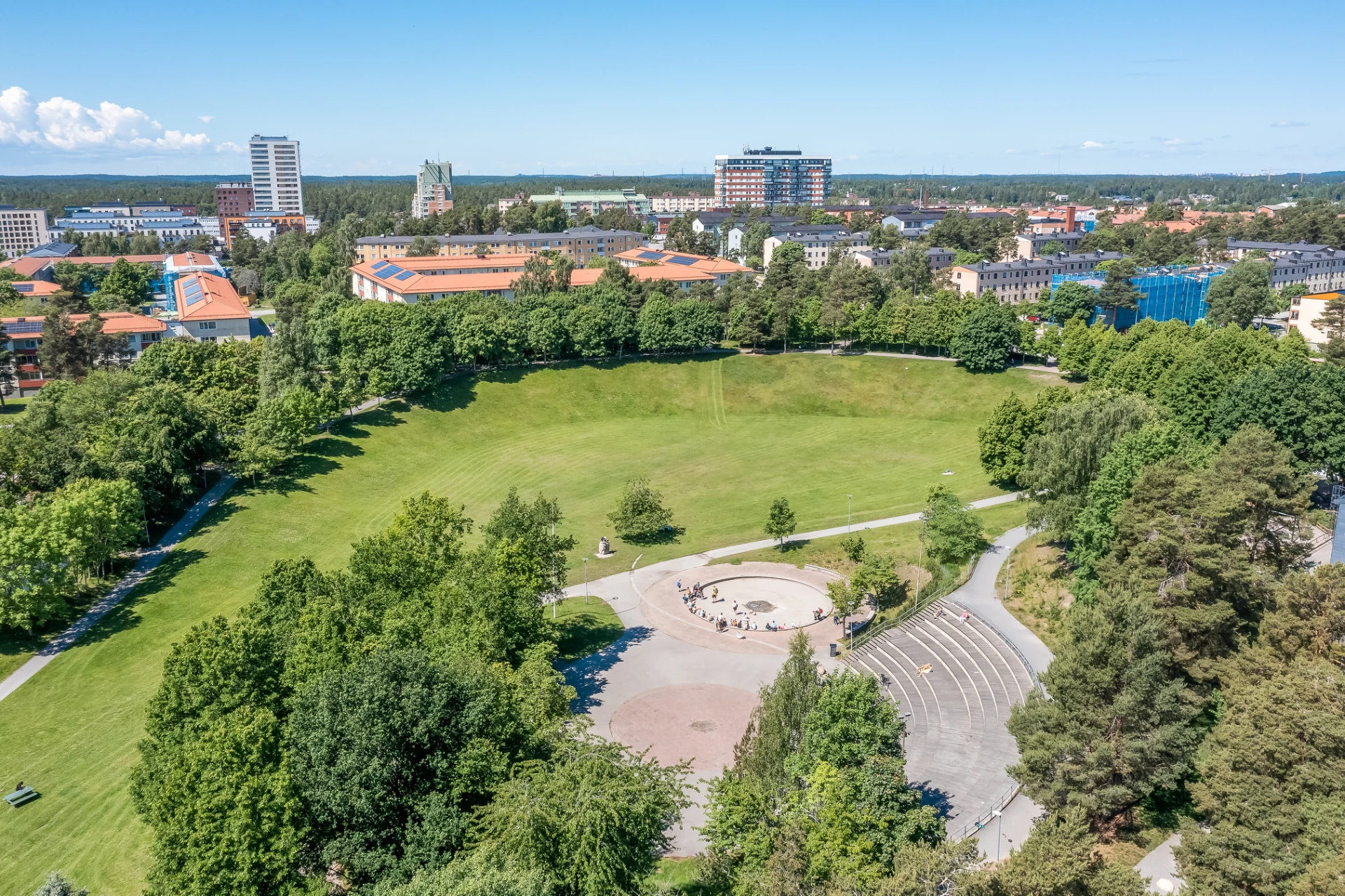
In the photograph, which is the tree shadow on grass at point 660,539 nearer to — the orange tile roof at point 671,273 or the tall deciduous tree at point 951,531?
the tall deciduous tree at point 951,531

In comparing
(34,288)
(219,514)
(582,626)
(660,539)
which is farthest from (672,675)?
(34,288)

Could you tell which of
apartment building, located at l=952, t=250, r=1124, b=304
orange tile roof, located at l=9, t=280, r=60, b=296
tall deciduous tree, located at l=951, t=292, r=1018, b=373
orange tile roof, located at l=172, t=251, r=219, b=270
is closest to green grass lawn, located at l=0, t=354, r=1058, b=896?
tall deciduous tree, located at l=951, t=292, r=1018, b=373

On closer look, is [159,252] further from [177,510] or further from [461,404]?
[177,510]

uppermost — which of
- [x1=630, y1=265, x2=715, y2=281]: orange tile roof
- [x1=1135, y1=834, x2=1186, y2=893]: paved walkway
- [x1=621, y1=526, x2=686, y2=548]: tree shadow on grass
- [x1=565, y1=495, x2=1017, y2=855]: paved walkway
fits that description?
[x1=630, y1=265, x2=715, y2=281]: orange tile roof

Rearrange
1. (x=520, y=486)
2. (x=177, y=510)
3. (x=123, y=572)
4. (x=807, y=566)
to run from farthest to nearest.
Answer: (x=520, y=486) < (x=177, y=510) < (x=807, y=566) < (x=123, y=572)

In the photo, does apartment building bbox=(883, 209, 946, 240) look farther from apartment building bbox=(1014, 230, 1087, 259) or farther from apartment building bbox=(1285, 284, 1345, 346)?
apartment building bbox=(1285, 284, 1345, 346)

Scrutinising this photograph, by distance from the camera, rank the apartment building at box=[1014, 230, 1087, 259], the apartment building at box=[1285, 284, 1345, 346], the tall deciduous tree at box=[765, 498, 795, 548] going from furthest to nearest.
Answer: the apartment building at box=[1014, 230, 1087, 259], the apartment building at box=[1285, 284, 1345, 346], the tall deciduous tree at box=[765, 498, 795, 548]

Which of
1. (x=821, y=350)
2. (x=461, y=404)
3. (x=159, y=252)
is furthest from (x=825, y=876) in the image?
(x=159, y=252)
